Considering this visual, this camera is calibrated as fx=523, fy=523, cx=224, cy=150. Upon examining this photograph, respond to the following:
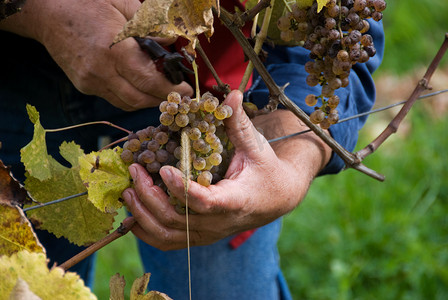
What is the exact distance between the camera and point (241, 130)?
89cm

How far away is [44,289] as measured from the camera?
571 mm

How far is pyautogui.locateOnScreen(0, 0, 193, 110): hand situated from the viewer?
97 centimetres

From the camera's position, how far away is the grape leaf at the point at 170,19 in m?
0.66

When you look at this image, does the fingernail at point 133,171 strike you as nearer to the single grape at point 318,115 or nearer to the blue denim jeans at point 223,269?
the single grape at point 318,115

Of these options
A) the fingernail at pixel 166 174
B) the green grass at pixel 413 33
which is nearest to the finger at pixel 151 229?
the fingernail at pixel 166 174

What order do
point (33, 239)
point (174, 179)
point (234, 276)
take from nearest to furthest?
point (33, 239) → point (174, 179) → point (234, 276)

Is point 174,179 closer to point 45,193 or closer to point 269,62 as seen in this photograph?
point 45,193

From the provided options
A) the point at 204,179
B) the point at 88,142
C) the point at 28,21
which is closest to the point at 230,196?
the point at 204,179

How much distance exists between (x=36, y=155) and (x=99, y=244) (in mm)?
214

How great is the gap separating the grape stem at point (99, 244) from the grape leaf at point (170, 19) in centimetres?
34

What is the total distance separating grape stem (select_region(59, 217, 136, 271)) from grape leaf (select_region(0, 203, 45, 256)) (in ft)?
0.28

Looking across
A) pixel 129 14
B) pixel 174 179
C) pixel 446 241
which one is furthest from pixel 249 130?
pixel 446 241

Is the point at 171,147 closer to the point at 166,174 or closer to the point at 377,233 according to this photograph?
the point at 166,174

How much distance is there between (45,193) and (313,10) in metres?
0.60
